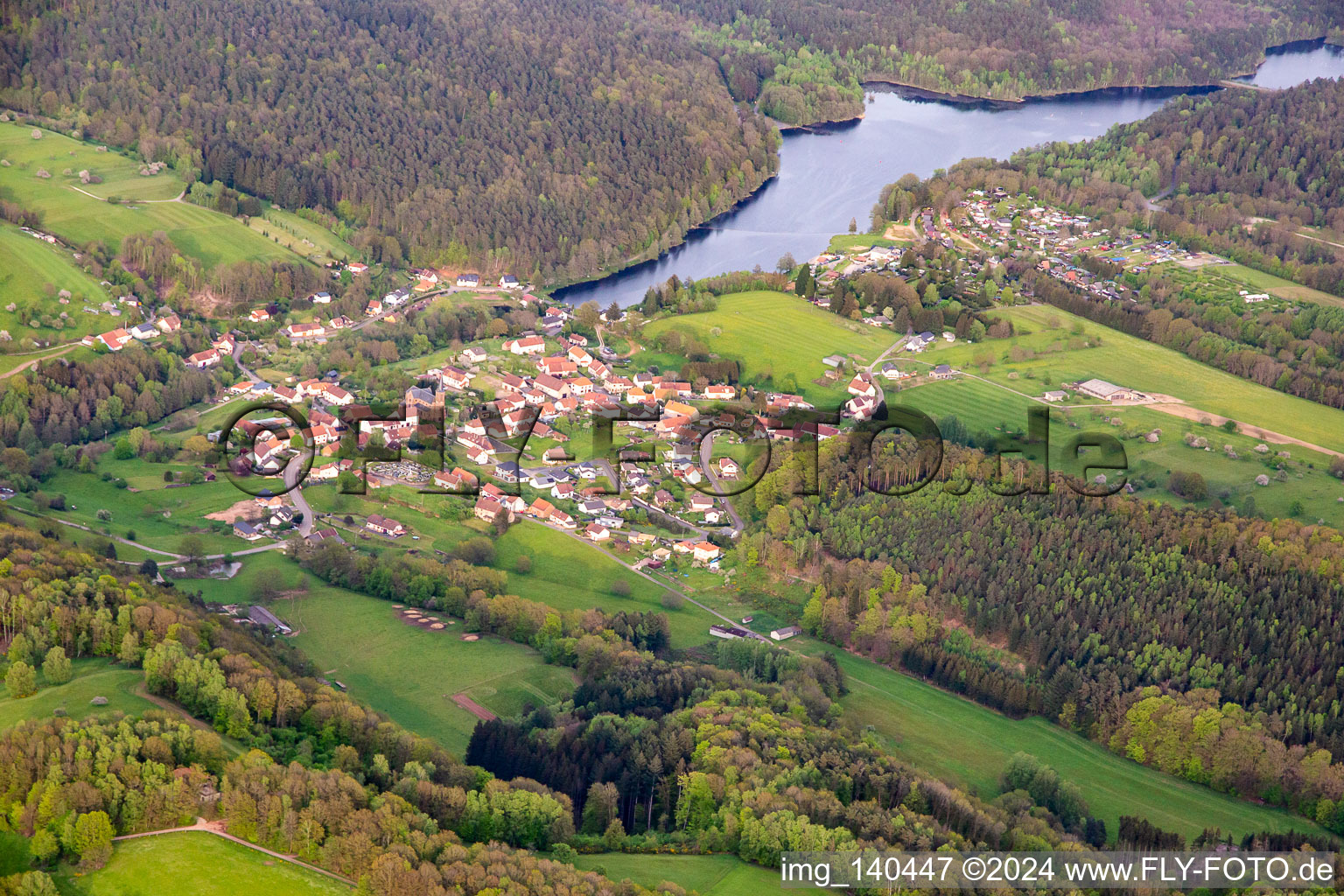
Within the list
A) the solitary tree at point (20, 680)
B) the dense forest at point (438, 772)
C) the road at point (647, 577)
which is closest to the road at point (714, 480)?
the road at point (647, 577)

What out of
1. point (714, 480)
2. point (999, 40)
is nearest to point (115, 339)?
point (714, 480)

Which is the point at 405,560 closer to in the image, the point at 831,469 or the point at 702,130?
the point at 831,469

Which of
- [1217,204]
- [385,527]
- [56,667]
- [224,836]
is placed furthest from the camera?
[1217,204]

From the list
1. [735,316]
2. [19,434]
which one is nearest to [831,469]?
[735,316]

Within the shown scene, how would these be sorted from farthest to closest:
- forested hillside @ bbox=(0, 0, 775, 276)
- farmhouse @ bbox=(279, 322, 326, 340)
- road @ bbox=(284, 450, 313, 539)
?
forested hillside @ bbox=(0, 0, 775, 276)
farmhouse @ bbox=(279, 322, 326, 340)
road @ bbox=(284, 450, 313, 539)

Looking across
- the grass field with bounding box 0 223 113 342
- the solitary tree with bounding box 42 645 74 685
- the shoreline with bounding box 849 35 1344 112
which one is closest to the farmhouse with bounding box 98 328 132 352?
the grass field with bounding box 0 223 113 342

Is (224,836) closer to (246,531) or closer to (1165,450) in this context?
(246,531)

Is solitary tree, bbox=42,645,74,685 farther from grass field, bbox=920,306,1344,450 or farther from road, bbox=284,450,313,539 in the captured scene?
grass field, bbox=920,306,1344,450

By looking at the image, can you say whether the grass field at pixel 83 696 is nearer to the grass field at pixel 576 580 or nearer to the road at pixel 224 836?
the road at pixel 224 836
